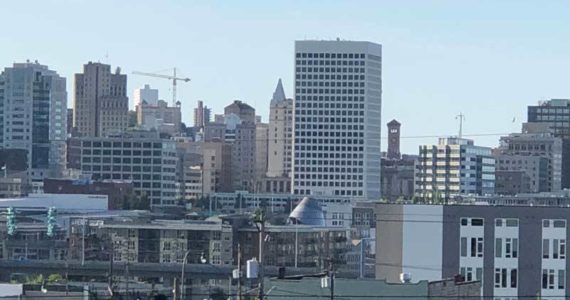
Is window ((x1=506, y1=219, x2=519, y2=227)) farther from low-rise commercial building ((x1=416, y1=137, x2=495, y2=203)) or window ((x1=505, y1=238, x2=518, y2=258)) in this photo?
low-rise commercial building ((x1=416, y1=137, x2=495, y2=203))

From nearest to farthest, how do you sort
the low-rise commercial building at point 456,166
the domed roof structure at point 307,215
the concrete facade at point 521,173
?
the domed roof structure at point 307,215 < the concrete facade at point 521,173 < the low-rise commercial building at point 456,166

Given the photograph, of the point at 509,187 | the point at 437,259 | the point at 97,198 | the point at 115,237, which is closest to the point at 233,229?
the point at 115,237

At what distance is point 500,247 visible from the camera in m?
41.1

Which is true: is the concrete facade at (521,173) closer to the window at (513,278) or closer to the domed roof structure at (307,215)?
the domed roof structure at (307,215)

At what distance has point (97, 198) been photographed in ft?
454

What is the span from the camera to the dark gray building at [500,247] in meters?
40.9

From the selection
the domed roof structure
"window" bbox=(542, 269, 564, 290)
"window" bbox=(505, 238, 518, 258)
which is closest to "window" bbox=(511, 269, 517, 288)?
"window" bbox=(505, 238, 518, 258)

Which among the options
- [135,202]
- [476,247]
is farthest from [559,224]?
[135,202]

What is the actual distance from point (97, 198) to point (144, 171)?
3816 centimetres

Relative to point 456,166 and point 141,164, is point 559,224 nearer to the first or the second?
point 141,164

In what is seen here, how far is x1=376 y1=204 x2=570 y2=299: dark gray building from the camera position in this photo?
40.9 metres

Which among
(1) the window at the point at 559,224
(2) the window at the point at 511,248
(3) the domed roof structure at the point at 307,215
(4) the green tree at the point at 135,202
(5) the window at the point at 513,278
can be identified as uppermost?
(1) the window at the point at 559,224

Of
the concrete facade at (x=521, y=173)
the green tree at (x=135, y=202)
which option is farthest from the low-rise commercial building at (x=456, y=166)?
the green tree at (x=135, y=202)

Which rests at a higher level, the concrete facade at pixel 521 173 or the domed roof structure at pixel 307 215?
the concrete facade at pixel 521 173
